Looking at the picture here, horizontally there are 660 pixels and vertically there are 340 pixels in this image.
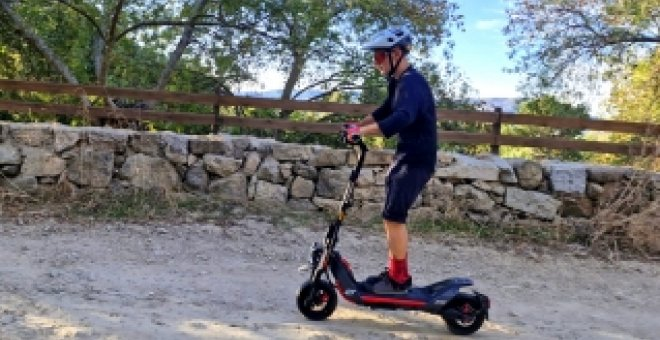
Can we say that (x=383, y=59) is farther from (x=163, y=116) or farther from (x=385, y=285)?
(x=163, y=116)

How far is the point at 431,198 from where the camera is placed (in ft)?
23.0

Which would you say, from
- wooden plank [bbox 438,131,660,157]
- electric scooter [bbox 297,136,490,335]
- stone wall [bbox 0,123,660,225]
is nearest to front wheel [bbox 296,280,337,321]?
electric scooter [bbox 297,136,490,335]

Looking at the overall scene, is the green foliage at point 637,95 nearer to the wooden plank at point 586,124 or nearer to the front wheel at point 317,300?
the wooden plank at point 586,124

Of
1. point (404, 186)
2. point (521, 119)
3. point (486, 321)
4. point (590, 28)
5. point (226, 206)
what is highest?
point (590, 28)

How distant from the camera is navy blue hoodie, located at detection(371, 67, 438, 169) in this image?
385cm

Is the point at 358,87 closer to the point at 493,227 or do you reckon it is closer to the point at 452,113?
the point at 452,113

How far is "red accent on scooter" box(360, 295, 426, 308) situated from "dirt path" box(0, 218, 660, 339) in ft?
0.53

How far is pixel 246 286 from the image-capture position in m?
4.73

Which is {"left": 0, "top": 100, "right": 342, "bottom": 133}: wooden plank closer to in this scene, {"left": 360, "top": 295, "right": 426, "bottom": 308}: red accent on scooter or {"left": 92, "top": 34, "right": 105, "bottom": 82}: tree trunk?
{"left": 360, "top": 295, "right": 426, "bottom": 308}: red accent on scooter

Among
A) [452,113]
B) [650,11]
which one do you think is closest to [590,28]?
[650,11]

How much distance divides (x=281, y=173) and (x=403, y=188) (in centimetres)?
315

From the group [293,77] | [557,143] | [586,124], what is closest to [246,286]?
[557,143]

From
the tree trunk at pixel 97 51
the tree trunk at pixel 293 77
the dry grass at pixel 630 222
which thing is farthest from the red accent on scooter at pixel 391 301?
the tree trunk at pixel 97 51

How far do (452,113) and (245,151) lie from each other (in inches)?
94.1
